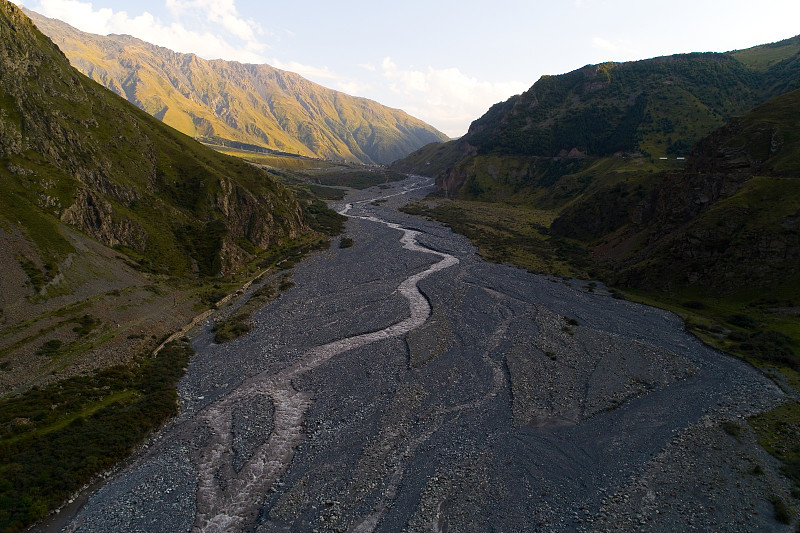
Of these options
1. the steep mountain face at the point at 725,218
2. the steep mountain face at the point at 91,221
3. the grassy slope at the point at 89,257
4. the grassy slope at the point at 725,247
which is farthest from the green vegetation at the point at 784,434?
the steep mountain face at the point at 91,221

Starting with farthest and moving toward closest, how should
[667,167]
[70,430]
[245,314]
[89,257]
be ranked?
[667,167], [245,314], [89,257], [70,430]

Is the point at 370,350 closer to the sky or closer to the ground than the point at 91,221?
closer to the ground

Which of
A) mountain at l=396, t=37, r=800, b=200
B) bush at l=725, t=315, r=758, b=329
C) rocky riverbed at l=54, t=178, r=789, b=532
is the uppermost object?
mountain at l=396, t=37, r=800, b=200

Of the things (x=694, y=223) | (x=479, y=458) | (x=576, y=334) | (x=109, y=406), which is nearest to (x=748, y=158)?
(x=694, y=223)

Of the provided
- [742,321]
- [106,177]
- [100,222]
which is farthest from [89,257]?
[742,321]

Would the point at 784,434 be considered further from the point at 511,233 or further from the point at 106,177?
the point at 106,177

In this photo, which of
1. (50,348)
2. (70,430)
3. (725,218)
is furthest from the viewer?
(725,218)

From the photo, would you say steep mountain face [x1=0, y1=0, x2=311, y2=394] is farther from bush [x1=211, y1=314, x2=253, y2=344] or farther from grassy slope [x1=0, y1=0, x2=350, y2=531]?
bush [x1=211, y1=314, x2=253, y2=344]

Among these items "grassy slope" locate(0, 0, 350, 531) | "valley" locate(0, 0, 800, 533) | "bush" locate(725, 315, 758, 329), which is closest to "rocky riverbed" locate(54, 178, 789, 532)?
"valley" locate(0, 0, 800, 533)
